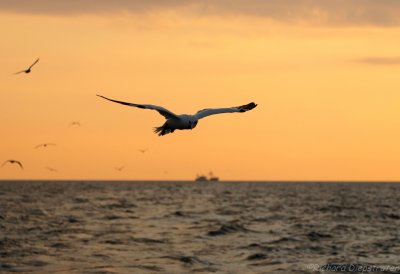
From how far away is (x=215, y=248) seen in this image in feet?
169

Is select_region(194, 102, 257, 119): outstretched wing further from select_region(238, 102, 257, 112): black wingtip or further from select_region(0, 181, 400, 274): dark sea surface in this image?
select_region(0, 181, 400, 274): dark sea surface

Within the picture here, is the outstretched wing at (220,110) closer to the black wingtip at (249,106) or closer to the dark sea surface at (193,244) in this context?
the black wingtip at (249,106)

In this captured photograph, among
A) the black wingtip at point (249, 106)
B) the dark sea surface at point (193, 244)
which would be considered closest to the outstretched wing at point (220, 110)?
the black wingtip at point (249, 106)

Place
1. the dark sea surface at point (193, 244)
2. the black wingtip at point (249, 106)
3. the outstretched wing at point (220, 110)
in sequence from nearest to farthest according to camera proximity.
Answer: the outstretched wing at point (220, 110) < the black wingtip at point (249, 106) < the dark sea surface at point (193, 244)

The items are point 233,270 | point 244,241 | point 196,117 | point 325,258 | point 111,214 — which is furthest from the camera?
point 111,214

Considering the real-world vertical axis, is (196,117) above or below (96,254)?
above

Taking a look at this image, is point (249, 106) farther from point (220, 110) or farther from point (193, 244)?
point (193, 244)

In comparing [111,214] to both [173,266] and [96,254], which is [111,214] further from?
[173,266]

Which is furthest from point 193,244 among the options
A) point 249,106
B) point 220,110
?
point 220,110

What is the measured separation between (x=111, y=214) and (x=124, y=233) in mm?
23290

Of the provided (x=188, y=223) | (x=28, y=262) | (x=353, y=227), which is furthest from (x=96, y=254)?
(x=353, y=227)

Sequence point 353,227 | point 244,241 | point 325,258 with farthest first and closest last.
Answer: point 353,227, point 244,241, point 325,258

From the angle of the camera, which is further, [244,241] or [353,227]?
[353,227]

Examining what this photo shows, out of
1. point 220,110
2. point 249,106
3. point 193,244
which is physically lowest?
point 193,244
